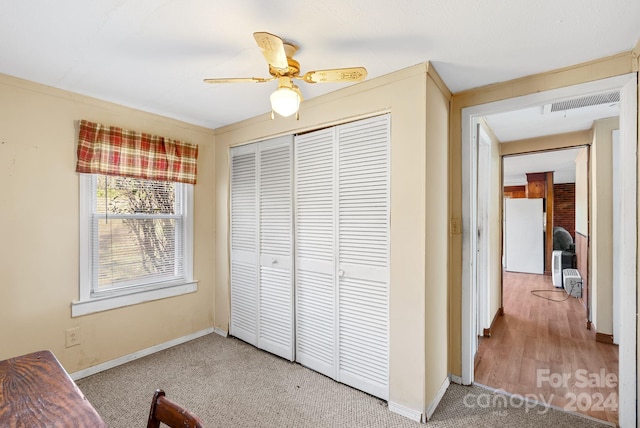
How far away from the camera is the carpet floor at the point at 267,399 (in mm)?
2000

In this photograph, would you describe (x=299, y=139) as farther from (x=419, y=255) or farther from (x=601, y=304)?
(x=601, y=304)

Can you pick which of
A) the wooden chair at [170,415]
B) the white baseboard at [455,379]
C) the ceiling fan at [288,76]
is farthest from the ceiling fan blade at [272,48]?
the white baseboard at [455,379]

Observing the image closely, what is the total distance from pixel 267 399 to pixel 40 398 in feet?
4.69

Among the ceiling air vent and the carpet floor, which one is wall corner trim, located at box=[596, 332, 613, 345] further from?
the ceiling air vent

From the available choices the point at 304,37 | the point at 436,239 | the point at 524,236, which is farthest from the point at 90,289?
the point at 524,236

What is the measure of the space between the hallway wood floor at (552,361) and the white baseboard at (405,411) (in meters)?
0.81

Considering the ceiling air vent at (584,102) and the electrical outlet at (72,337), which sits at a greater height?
the ceiling air vent at (584,102)

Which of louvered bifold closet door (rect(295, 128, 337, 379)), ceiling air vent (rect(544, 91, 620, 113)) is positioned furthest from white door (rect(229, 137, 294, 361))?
ceiling air vent (rect(544, 91, 620, 113))

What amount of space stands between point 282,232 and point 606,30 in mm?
2500

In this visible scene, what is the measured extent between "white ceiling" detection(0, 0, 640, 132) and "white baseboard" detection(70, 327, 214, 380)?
7.49 feet

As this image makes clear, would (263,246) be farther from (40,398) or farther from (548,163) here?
(548,163)

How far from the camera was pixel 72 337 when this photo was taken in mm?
2459

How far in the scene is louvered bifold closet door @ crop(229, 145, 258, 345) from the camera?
10.2 ft

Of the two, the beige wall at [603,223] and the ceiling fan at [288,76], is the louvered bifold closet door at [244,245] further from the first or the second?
the beige wall at [603,223]
